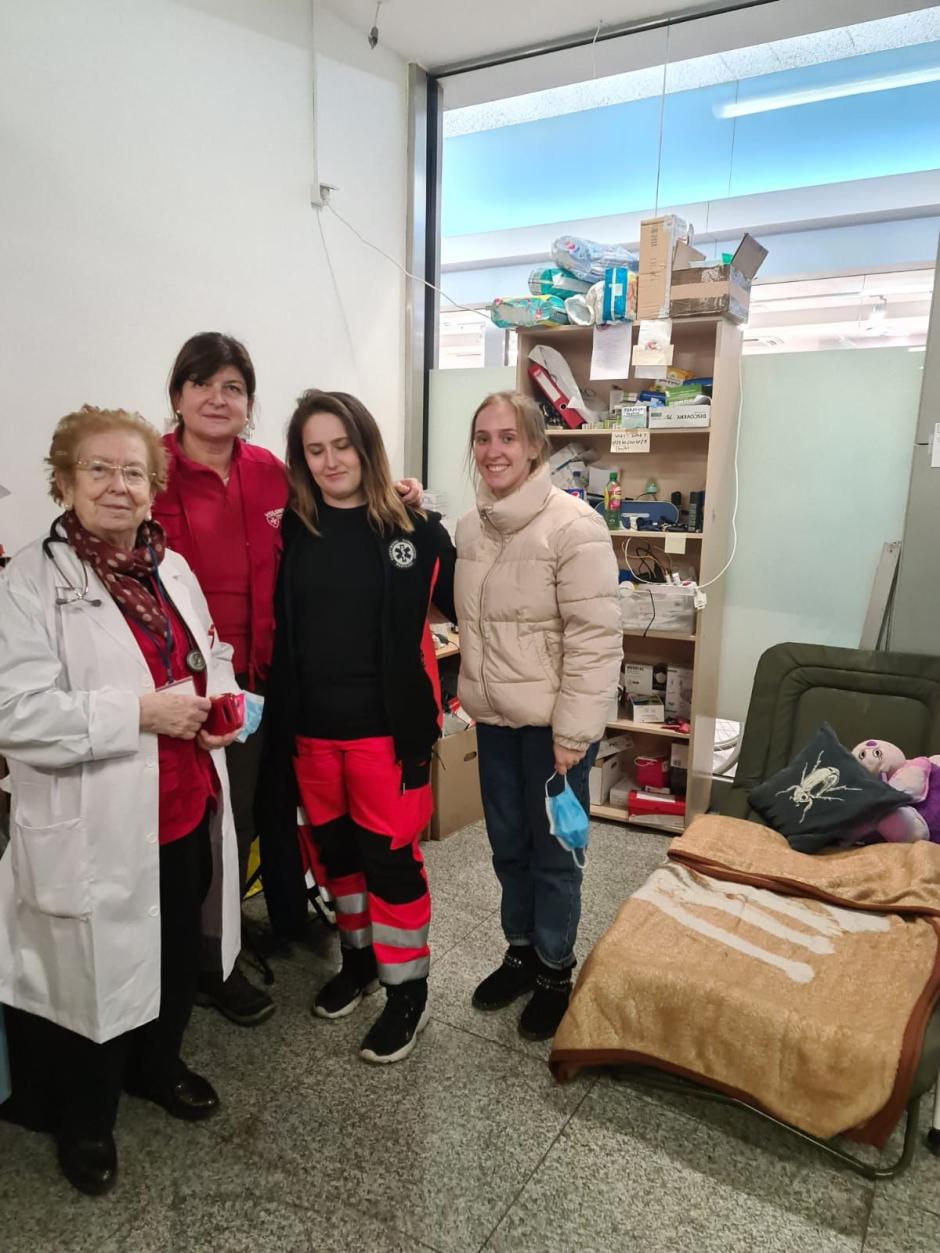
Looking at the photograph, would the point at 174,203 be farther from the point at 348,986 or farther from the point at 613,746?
the point at 613,746

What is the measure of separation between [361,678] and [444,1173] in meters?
0.97

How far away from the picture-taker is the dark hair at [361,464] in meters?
1.66

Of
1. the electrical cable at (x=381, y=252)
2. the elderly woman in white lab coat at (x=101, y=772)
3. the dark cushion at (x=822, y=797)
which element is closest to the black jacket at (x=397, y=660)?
the elderly woman in white lab coat at (x=101, y=772)

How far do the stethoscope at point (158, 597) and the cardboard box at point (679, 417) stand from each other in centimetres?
194

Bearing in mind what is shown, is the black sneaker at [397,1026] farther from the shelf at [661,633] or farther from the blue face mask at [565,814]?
the shelf at [661,633]

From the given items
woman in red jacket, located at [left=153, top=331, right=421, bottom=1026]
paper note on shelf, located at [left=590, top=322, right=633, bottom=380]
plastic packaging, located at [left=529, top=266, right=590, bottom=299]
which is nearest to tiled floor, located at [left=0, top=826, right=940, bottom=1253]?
woman in red jacket, located at [left=153, top=331, right=421, bottom=1026]

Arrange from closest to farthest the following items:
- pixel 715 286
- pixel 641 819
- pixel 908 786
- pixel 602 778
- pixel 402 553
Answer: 1. pixel 402 553
2. pixel 908 786
3. pixel 715 286
4. pixel 641 819
5. pixel 602 778

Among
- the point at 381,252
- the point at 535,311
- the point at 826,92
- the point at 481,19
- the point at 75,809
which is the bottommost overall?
the point at 75,809

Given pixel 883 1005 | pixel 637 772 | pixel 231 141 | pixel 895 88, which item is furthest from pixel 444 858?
pixel 895 88

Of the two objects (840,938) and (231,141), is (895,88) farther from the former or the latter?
(840,938)

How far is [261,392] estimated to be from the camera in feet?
8.87

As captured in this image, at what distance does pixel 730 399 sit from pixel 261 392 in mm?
1656

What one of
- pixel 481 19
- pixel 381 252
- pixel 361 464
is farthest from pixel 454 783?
pixel 481 19

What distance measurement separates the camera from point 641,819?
3061 mm
